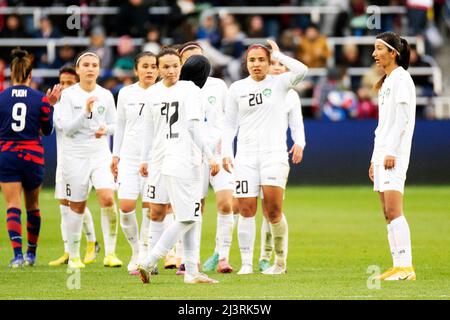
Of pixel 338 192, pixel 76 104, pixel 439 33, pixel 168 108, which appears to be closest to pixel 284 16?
pixel 439 33

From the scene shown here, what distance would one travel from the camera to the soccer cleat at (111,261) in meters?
14.8

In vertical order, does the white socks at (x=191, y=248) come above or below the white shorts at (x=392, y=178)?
below

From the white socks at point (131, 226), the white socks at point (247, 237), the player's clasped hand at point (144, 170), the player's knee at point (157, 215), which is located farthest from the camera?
the white socks at point (131, 226)

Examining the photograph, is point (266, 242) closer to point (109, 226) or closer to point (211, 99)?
point (211, 99)

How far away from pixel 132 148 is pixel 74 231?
4.13 feet

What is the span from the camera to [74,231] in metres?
14.6

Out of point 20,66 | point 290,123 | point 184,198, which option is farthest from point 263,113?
point 20,66

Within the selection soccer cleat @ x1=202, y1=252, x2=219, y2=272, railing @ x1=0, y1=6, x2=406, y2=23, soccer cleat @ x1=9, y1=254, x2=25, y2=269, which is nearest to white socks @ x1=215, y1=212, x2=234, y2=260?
soccer cleat @ x1=202, y1=252, x2=219, y2=272

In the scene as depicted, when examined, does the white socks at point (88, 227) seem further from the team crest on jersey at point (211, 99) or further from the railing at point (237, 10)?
the railing at point (237, 10)

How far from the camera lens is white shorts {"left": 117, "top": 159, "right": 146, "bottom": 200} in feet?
47.5

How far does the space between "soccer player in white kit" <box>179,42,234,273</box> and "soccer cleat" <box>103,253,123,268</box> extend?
109cm

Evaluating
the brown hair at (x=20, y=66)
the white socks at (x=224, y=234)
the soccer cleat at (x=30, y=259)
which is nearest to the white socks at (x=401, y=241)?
the white socks at (x=224, y=234)

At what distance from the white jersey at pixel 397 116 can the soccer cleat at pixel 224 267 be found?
7.79 feet

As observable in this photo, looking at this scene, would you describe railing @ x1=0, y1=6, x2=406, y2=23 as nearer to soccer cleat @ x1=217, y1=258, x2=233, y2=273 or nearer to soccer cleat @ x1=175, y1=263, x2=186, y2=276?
soccer cleat @ x1=217, y1=258, x2=233, y2=273
